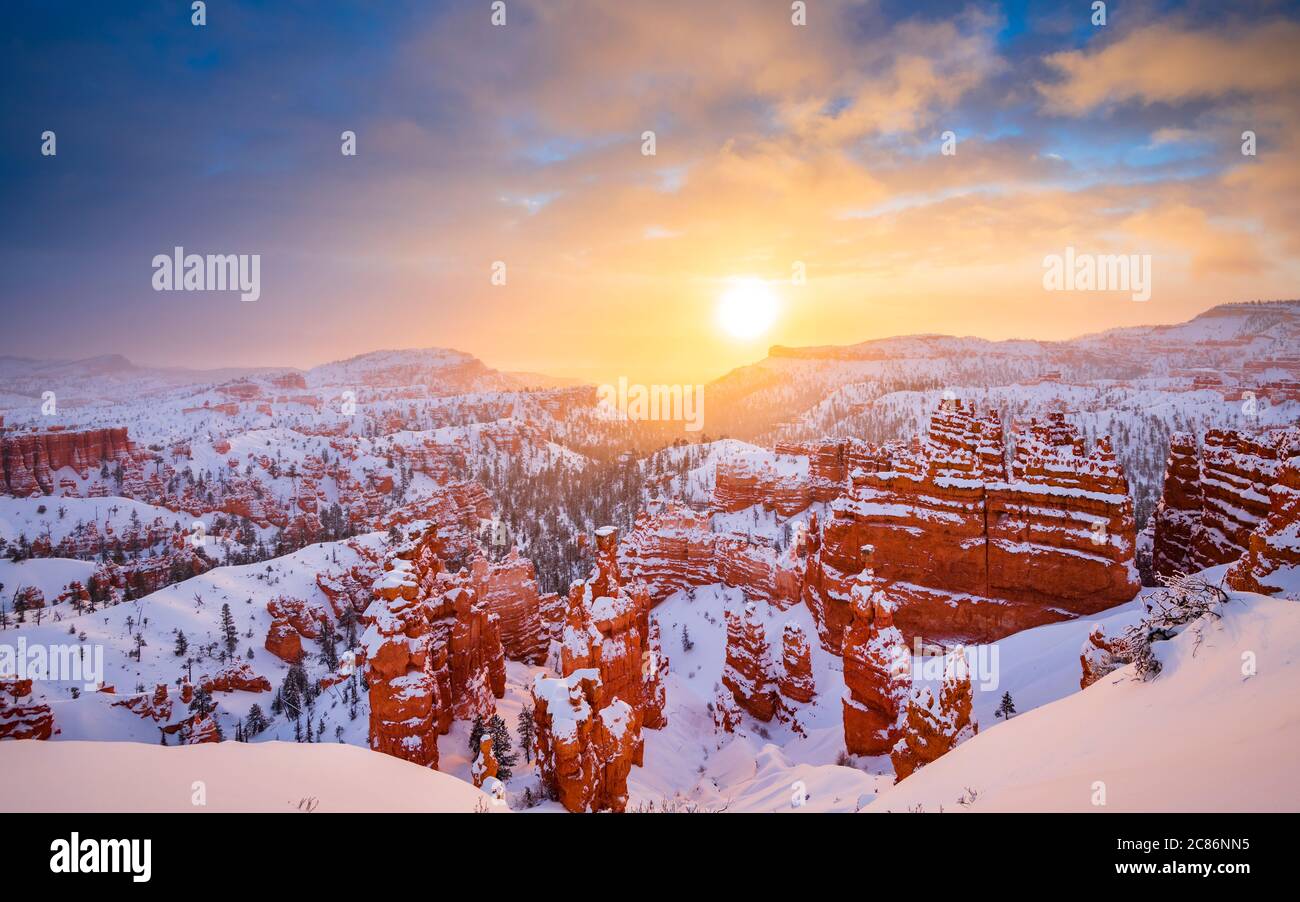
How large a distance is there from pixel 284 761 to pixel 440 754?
12.3 metres

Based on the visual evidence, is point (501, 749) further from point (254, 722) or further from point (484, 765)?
point (254, 722)

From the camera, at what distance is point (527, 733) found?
1809 cm

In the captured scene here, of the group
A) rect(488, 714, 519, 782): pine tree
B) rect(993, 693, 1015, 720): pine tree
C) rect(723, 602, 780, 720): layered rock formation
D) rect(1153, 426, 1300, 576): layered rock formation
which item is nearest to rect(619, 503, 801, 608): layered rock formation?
rect(723, 602, 780, 720): layered rock formation

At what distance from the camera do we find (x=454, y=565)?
173 feet

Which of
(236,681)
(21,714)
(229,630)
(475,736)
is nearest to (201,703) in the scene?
(236,681)

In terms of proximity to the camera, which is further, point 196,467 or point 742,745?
point 196,467

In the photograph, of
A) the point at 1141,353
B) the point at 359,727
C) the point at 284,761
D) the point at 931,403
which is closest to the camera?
the point at 284,761

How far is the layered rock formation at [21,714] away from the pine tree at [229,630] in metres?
25.8

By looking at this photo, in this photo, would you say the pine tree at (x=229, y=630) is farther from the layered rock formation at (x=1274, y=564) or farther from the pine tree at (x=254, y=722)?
the layered rock formation at (x=1274, y=564)

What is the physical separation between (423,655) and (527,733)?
536 cm

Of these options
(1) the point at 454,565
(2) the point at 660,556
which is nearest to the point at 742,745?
(2) the point at 660,556

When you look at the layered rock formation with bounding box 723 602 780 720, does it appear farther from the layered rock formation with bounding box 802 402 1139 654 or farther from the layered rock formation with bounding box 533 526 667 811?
the layered rock formation with bounding box 533 526 667 811
